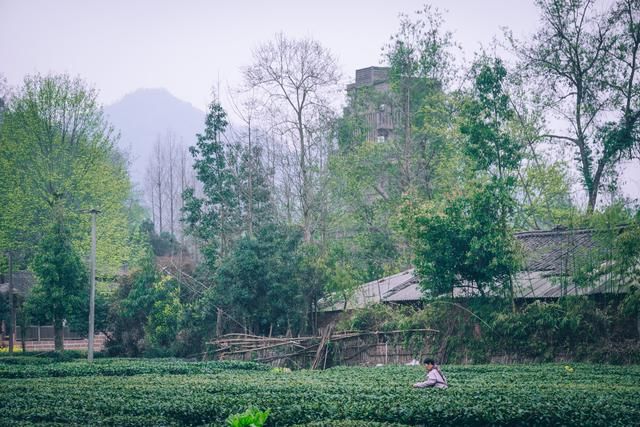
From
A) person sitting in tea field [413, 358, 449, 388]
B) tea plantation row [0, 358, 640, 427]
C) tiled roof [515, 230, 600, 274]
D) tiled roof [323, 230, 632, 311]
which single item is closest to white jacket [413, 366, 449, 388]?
person sitting in tea field [413, 358, 449, 388]

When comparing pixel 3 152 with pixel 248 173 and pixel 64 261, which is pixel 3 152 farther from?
pixel 248 173

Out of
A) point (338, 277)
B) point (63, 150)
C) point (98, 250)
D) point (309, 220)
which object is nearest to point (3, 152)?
point (63, 150)

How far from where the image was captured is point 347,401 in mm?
13188

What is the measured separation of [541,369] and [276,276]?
1525cm

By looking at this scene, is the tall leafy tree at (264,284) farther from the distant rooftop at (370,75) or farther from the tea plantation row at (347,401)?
the distant rooftop at (370,75)

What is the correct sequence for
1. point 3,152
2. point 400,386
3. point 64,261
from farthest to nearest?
point 3,152
point 64,261
point 400,386

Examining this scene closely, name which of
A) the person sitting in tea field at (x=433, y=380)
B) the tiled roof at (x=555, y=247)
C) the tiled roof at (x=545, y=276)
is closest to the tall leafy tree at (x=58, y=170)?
the tiled roof at (x=545, y=276)

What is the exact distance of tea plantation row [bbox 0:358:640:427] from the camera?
1152 centimetres

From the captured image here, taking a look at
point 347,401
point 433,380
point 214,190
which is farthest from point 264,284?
point 347,401

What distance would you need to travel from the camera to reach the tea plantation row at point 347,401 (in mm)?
11516

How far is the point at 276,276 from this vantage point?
33.2 meters

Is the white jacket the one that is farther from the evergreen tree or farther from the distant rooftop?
the distant rooftop

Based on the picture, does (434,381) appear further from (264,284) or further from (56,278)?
(56,278)

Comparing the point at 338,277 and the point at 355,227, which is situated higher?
the point at 355,227
